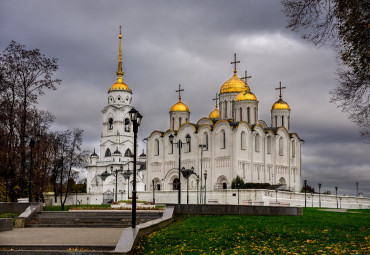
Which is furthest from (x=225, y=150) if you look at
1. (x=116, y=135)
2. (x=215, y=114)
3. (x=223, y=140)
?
(x=116, y=135)

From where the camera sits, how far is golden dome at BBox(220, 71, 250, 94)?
2768 inches

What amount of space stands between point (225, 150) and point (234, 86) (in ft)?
38.9

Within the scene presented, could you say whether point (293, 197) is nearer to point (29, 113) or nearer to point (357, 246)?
point (29, 113)

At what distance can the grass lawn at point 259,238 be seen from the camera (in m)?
12.2

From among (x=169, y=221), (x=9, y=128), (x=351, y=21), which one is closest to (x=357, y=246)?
(x=351, y=21)

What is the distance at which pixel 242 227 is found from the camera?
15.8 m

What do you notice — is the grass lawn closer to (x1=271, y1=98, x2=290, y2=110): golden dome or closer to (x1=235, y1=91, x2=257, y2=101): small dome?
(x1=235, y1=91, x2=257, y2=101): small dome

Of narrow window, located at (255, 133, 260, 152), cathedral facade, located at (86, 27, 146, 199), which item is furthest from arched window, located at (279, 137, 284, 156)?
cathedral facade, located at (86, 27, 146, 199)

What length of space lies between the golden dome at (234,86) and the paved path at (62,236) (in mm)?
54291

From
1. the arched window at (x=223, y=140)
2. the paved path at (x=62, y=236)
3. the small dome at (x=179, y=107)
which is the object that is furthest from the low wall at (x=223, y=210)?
the small dome at (x=179, y=107)

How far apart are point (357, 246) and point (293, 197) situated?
3971cm

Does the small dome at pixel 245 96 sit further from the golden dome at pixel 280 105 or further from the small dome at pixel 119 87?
the small dome at pixel 119 87

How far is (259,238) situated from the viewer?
46.0 ft

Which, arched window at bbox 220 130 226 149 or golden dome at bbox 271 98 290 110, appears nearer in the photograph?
arched window at bbox 220 130 226 149
